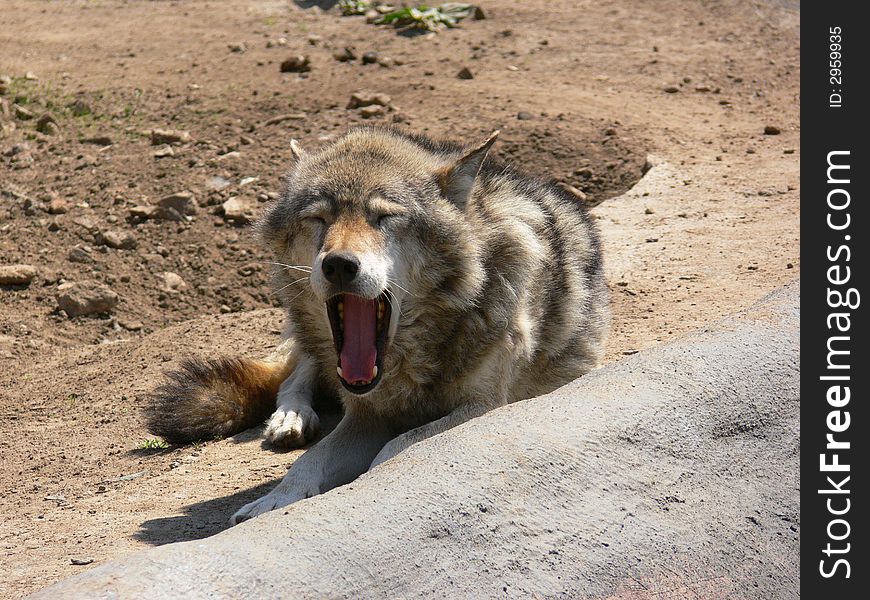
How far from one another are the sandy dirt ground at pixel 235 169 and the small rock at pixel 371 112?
0.11 feet

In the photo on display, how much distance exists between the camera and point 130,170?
8.76 m

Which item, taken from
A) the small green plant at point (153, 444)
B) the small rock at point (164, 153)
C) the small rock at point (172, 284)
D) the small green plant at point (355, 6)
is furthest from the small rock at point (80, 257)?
the small green plant at point (355, 6)

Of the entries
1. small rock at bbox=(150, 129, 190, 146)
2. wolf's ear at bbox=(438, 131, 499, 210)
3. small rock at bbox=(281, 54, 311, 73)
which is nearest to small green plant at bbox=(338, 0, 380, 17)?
small rock at bbox=(281, 54, 311, 73)

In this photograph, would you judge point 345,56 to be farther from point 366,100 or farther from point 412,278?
point 412,278


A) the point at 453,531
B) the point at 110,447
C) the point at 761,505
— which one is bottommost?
the point at 110,447

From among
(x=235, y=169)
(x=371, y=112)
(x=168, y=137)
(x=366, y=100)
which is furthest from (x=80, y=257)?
(x=366, y=100)

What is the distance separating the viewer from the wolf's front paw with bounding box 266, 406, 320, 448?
5297 mm

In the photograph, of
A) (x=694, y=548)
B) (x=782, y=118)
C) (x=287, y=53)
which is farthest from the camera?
(x=287, y=53)

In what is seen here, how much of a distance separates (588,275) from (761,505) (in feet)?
7.02

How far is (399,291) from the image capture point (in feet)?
14.9

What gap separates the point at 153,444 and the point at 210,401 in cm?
38
